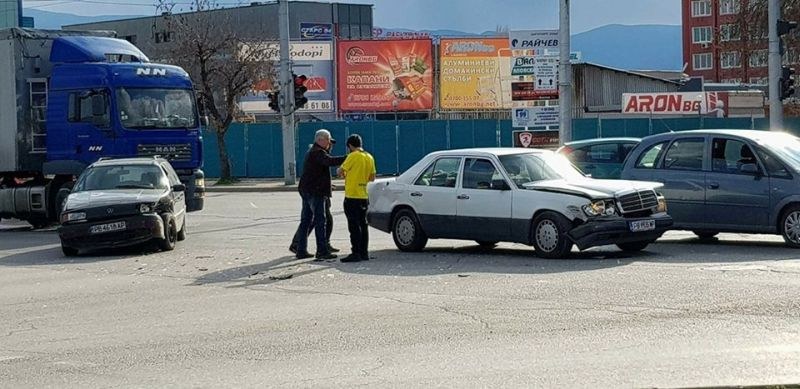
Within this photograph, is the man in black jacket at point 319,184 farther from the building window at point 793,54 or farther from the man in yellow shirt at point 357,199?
the building window at point 793,54

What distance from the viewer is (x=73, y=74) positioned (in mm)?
24750

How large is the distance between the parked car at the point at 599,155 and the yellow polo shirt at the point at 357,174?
26.6 ft

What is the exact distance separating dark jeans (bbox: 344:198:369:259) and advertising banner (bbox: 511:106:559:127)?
57.9 ft

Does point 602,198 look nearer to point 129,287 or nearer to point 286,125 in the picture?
point 129,287

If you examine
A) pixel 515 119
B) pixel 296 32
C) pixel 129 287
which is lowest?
pixel 129 287

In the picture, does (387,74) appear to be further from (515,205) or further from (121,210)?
(515,205)

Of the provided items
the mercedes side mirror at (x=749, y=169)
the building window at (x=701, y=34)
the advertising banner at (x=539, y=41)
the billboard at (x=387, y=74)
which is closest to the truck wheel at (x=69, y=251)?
the mercedes side mirror at (x=749, y=169)

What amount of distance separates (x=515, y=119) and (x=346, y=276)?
1979 centimetres

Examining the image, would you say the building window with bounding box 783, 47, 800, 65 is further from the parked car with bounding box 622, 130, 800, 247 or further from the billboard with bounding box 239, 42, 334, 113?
the parked car with bounding box 622, 130, 800, 247

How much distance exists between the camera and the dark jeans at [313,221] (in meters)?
17.2

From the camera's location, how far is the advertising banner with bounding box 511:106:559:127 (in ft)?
111

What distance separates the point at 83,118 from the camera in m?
24.6

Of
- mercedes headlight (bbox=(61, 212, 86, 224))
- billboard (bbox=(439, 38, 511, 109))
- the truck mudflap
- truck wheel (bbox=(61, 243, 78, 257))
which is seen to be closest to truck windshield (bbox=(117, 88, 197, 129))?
the truck mudflap

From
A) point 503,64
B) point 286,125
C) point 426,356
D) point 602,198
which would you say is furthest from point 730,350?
point 503,64
